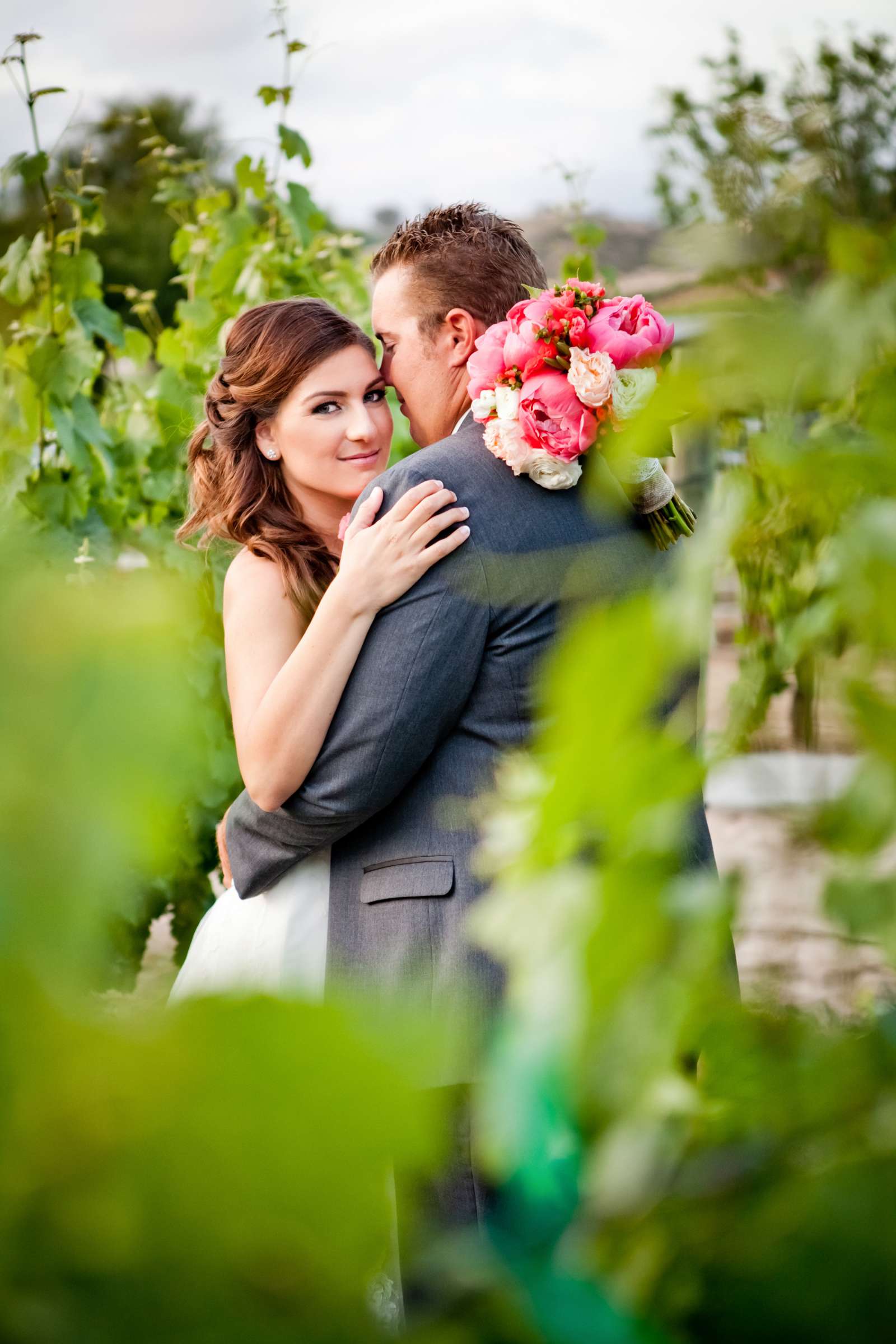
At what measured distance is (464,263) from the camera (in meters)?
2.49

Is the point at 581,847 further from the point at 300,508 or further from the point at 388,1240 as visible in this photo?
the point at 300,508

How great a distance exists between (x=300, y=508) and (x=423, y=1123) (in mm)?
2765

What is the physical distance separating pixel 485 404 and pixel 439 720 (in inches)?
22.5

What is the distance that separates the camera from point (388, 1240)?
0.29 meters

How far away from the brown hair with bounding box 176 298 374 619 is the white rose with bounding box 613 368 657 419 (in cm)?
96

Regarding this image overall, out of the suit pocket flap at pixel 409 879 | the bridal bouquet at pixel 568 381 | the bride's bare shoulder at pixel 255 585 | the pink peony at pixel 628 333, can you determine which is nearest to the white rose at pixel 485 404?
the bridal bouquet at pixel 568 381

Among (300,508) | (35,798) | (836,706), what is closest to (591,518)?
(300,508)

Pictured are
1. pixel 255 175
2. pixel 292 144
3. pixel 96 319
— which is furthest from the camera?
pixel 255 175

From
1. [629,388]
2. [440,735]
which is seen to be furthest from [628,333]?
[440,735]

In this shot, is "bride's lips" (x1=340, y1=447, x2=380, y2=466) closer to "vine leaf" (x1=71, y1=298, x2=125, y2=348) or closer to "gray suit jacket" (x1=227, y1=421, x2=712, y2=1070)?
"gray suit jacket" (x1=227, y1=421, x2=712, y2=1070)

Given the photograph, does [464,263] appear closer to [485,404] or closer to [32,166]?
[485,404]

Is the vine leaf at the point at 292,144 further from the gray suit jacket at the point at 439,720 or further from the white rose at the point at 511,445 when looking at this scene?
the white rose at the point at 511,445

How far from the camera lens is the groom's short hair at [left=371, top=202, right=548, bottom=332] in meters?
2.49

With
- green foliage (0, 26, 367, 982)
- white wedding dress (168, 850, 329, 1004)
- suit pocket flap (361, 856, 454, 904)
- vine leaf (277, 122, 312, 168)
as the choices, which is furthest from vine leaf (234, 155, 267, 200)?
suit pocket flap (361, 856, 454, 904)
